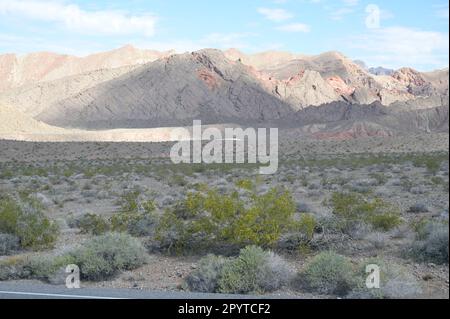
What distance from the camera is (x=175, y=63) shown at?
12712 centimetres

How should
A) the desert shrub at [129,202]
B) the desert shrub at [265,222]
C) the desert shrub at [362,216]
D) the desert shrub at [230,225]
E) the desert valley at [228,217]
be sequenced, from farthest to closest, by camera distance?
the desert shrub at [129,202] → the desert shrub at [362,216] → the desert shrub at [230,225] → the desert shrub at [265,222] → the desert valley at [228,217]

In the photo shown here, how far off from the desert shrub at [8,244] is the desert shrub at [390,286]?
342 inches

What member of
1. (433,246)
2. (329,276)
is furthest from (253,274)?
(433,246)

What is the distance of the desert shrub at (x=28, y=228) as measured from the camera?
15164 mm

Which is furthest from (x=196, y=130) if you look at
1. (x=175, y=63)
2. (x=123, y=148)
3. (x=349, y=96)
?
(x=349, y=96)

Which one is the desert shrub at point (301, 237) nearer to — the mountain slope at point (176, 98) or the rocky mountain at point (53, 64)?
the mountain slope at point (176, 98)

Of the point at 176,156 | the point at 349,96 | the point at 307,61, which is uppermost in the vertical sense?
the point at 307,61

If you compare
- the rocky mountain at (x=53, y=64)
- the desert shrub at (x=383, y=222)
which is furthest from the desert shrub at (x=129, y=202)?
the rocky mountain at (x=53, y=64)

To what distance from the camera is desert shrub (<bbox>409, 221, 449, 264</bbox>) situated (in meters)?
11.6

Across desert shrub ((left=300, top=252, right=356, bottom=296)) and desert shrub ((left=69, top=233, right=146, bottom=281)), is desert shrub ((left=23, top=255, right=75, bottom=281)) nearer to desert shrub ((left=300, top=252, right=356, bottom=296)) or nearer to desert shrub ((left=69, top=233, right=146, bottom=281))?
desert shrub ((left=69, top=233, right=146, bottom=281))

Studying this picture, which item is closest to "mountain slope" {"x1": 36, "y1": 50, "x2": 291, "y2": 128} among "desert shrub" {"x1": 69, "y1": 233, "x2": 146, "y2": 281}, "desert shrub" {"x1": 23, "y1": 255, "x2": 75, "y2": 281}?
"desert shrub" {"x1": 69, "y1": 233, "x2": 146, "y2": 281}

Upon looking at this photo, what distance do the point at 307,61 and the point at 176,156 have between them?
Answer: 329 feet

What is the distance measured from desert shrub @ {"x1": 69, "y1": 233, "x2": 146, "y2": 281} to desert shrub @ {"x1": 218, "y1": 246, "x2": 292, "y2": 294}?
8.47ft

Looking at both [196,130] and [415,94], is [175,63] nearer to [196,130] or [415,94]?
[196,130]
